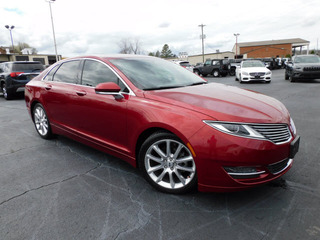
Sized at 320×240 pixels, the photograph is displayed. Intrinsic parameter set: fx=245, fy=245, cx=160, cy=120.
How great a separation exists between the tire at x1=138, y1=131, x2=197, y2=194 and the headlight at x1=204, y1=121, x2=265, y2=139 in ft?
1.30

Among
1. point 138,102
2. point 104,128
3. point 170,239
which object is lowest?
point 170,239

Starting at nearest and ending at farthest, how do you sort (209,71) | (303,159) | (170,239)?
(170,239), (303,159), (209,71)

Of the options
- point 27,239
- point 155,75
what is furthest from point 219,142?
point 27,239

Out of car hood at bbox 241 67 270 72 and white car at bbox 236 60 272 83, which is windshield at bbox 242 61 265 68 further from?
car hood at bbox 241 67 270 72

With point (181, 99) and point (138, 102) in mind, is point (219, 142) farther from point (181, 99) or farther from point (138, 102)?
point (138, 102)

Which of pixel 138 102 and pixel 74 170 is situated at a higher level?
pixel 138 102

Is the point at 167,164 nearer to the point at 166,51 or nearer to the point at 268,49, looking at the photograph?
the point at 268,49

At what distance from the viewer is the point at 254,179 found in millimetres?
2256

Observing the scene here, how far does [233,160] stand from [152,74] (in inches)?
65.0

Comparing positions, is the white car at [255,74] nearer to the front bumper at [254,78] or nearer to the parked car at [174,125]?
the front bumper at [254,78]

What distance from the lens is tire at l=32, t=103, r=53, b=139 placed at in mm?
4498

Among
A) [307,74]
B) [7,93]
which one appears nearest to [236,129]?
[7,93]

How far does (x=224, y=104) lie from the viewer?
2510 millimetres

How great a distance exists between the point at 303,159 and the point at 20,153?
4.36m
